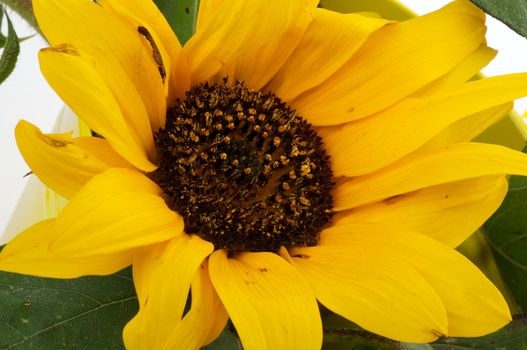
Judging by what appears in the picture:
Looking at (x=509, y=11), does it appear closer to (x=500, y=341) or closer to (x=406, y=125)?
(x=406, y=125)

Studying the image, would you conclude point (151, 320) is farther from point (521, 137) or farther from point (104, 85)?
point (521, 137)

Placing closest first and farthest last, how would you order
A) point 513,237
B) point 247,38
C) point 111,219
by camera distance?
1. point 111,219
2. point 247,38
3. point 513,237

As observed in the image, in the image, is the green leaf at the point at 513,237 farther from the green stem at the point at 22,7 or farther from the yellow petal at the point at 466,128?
the green stem at the point at 22,7

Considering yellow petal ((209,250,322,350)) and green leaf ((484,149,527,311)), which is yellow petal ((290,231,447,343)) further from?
green leaf ((484,149,527,311))

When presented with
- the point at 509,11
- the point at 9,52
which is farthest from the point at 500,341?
the point at 9,52

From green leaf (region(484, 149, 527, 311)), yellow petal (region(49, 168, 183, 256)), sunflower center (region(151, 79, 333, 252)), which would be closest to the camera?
yellow petal (region(49, 168, 183, 256))

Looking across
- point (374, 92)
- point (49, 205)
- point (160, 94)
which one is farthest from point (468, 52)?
point (49, 205)

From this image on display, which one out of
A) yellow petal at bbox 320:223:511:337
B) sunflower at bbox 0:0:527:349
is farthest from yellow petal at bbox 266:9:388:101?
yellow petal at bbox 320:223:511:337
